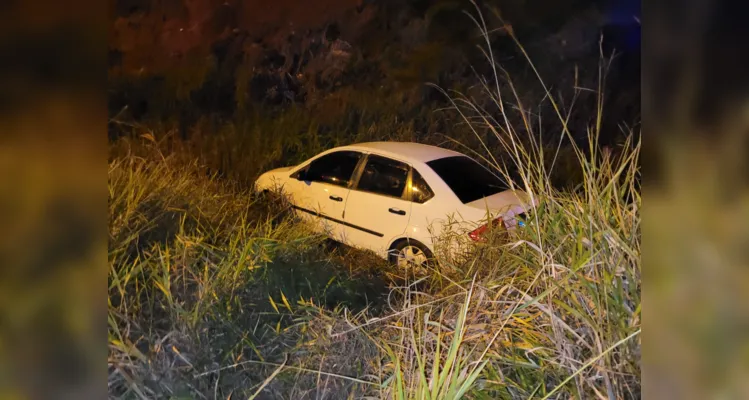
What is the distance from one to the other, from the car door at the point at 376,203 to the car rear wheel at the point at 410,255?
0.21 ft

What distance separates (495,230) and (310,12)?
1347 mm

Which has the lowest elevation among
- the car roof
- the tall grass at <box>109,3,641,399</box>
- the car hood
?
the tall grass at <box>109,3,641,399</box>

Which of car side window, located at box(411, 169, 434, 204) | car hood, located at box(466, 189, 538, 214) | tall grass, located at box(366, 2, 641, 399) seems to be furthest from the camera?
car side window, located at box(411, 169, 434, 204)

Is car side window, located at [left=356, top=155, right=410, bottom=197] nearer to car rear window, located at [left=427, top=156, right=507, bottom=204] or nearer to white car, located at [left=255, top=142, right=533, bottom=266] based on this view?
white car, located at [left=255, top=142, right=533, bottom=266]

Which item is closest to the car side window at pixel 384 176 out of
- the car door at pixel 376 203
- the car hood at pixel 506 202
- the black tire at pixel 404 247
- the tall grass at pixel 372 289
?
the car door at pixel 376 203

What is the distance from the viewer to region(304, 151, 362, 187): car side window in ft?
8.87

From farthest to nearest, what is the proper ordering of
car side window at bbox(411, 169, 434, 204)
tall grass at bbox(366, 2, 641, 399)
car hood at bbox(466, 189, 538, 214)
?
car side window at bbox(411, 169, 434, 204), car hood at bbox(466, 189, 538, 214), tall grass at bbox(366, 2, 641, 399)

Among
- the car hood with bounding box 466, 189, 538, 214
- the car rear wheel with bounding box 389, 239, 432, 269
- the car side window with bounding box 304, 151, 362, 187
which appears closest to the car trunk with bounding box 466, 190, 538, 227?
the car hood with bounding box 466, 189, 538, 214

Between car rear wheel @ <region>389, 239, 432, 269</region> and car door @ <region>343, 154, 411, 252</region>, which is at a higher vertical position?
car door @ <region>343, 154, 411, 252</region>

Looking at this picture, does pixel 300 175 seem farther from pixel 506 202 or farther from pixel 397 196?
pixel 506 202

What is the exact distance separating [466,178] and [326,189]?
68cm
